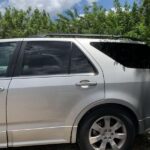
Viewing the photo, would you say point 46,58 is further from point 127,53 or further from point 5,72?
point 127,53

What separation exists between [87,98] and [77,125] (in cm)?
38

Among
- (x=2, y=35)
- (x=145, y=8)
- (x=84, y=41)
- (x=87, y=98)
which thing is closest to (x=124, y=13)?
(x=145, y=8)

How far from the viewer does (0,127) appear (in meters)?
5.95

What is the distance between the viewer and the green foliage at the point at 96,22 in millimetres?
7214

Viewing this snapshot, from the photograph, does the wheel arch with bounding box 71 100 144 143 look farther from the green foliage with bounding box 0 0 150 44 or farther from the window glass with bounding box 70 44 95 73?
the green foliage with bounding box 0 0 150 44

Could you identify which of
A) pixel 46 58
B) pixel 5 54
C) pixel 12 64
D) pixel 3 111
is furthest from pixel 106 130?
pixel 5 54

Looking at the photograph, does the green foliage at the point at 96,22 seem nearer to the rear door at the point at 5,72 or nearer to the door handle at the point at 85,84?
the door handle at the point at 85,84

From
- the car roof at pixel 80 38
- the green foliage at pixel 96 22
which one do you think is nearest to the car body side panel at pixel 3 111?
the car roof at pixel 80 38

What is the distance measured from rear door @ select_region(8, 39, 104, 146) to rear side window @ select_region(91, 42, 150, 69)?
1.01ft

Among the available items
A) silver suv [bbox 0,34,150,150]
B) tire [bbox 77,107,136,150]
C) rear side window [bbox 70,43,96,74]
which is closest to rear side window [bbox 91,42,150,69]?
silver suv [bbox 0,34,150,150]

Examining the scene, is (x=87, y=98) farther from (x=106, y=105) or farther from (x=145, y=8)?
(x=145, y=8)

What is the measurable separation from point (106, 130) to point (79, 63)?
3.14ft

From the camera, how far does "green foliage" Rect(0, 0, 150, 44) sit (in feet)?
23.7

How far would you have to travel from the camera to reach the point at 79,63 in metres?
6.23
